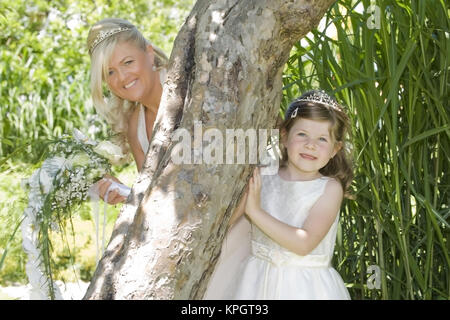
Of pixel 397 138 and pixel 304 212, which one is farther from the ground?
pixel 397 138

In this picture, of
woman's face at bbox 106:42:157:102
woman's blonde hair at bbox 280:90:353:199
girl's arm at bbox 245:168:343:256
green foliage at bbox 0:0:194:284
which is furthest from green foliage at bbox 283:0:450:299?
green foliage at bbox 0:0:194:284

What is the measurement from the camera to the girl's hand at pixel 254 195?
2.13m

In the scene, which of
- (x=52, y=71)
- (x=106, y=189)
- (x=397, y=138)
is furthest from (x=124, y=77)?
(x=52, y=71)

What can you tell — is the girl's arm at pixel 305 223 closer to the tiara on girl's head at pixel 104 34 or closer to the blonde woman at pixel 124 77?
the blonde woman at pixel 124 77

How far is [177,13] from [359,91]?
6.36m

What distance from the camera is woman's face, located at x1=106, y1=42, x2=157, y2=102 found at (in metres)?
2.82

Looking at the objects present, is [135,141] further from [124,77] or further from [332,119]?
[332,119]

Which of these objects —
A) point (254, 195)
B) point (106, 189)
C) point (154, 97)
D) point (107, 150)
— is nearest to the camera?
point (254, 195)

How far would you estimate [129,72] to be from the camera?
9.33ft

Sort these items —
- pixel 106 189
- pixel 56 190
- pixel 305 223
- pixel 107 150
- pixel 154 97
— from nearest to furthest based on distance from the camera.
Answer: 1. pixel 305 223
2. pixel 56 190
3. pixel 107 150
4. pixel 106 189
5. pixel 154 97

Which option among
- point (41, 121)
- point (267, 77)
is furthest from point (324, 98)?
point (41, 121)

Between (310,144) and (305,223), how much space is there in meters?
0.29

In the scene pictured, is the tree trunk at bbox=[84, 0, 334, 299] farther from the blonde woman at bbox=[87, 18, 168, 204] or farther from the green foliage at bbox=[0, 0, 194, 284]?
the green foliage at bbox=[0, 0, 194, 284]

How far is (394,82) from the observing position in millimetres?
2178
